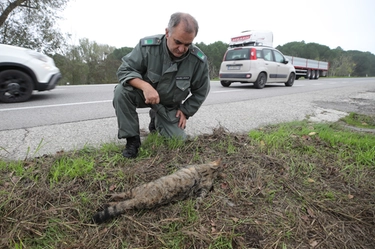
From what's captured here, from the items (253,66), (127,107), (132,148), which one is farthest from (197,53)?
(253,66)

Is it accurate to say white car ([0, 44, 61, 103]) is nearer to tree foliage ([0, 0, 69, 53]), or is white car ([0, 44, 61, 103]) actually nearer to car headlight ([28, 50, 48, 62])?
car headlight ([28, 50, 48, 62])

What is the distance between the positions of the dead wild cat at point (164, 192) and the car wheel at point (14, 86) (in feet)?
15.5

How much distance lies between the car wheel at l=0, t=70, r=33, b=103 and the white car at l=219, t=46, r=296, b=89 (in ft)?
23.7

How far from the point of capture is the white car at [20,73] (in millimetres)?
4906

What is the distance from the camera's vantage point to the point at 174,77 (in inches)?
95.0

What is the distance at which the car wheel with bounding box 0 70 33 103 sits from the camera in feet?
16.1

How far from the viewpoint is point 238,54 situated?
971cm

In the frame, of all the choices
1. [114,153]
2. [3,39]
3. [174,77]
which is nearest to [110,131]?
[114,153]

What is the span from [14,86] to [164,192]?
5107 millimetres

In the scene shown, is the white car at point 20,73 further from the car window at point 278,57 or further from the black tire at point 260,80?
the car window at point 278,57

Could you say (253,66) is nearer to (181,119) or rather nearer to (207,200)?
(181,119)

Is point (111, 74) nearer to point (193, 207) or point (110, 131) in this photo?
point (110, 131)

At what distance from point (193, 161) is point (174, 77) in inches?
35.2

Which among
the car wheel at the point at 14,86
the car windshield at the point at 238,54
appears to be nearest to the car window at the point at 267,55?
the car windshield at the point at 238,54
